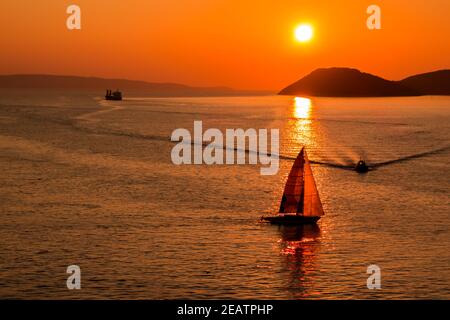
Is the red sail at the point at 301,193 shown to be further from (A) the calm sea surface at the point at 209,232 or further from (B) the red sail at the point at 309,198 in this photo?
(A) the calm sea surface at the point at 209,232

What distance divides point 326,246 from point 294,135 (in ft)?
392

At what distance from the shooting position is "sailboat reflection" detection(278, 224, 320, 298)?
4409 cm

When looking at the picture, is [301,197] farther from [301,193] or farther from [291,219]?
[291,219]

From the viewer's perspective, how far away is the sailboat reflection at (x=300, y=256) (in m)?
44.1

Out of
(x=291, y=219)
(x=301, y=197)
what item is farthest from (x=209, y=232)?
(x=301, y=197)

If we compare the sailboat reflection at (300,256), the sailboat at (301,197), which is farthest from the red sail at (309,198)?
the sailboat reflection at (300,256)

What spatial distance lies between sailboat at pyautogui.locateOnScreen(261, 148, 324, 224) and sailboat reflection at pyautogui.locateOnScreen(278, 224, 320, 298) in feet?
4.25

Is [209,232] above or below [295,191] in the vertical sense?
below

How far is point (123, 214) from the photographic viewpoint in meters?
65.6

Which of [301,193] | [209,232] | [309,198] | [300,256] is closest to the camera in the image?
[300,256]

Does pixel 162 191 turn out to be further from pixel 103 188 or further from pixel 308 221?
pixel 308 221

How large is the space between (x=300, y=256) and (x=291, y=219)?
10319mm

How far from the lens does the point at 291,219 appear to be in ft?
202
